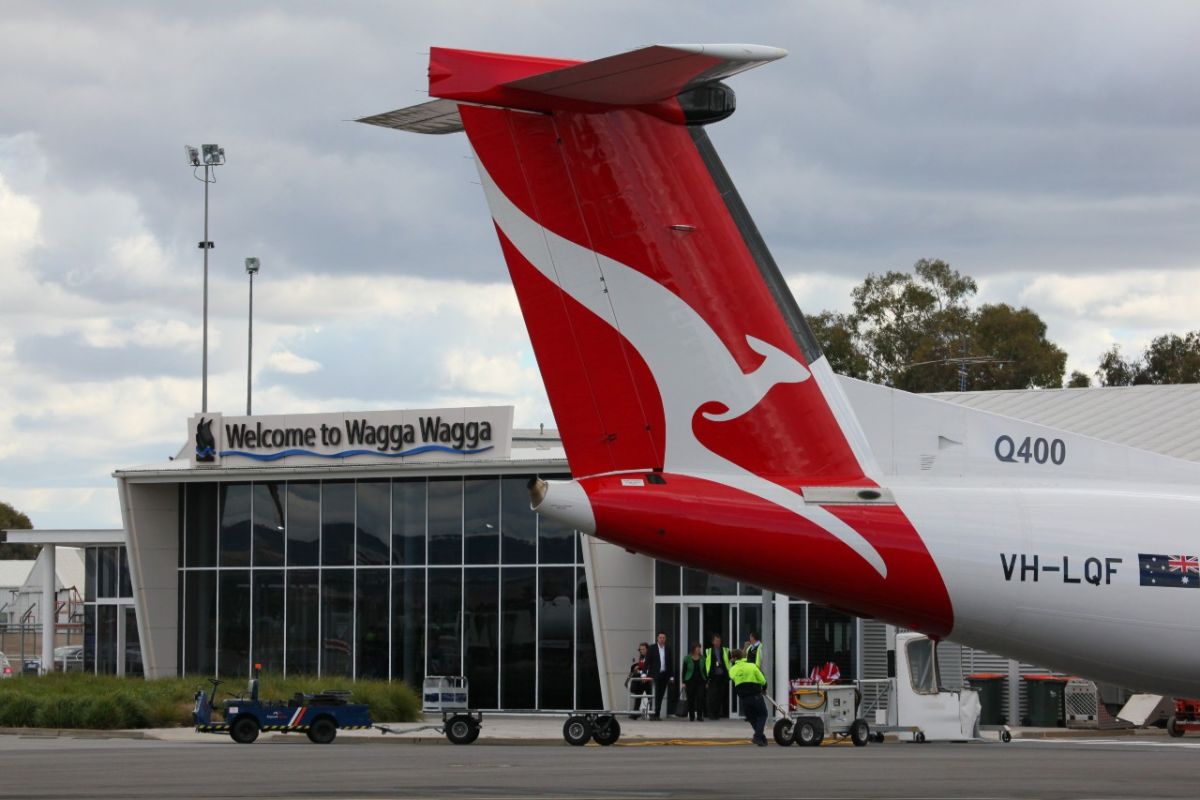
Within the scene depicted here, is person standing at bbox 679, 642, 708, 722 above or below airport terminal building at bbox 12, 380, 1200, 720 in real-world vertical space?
below

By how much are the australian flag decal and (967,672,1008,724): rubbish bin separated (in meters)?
21.6

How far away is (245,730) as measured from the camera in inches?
982

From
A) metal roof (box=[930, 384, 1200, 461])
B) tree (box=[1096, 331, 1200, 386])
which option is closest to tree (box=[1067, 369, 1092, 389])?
tree (box=[1096, 331, 1200, 386])

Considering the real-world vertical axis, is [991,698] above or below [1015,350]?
below

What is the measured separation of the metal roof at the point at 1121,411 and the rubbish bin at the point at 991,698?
15.4 ft

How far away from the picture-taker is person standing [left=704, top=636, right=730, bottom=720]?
31.7m

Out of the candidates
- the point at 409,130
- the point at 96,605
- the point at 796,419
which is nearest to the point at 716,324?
the point at 796,419

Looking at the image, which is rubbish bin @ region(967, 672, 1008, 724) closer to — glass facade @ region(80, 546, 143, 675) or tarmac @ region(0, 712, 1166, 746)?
tarmac @ region(0, 712, 1166, 746)

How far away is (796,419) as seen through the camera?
1056 centimetres

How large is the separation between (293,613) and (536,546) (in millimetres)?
5906

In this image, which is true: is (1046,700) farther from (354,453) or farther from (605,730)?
(354,453)

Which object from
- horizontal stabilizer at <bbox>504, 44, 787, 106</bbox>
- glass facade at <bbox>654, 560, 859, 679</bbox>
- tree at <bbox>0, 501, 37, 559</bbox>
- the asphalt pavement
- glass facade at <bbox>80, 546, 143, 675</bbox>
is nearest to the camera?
horizontal stabilizer at <bbox>504, 44, 787, 106</bbox>

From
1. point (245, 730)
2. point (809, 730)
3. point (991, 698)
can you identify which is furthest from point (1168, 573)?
point (991, 698)

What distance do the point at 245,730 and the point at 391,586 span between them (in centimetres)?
1150
